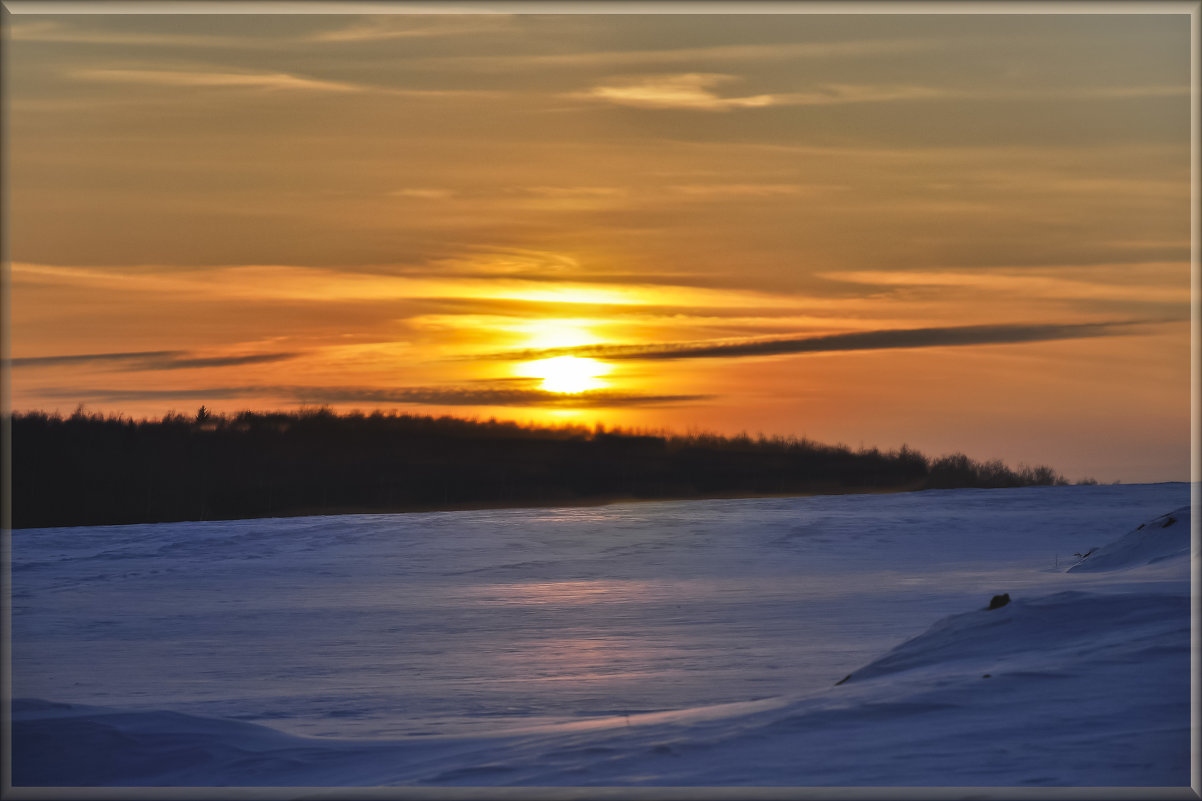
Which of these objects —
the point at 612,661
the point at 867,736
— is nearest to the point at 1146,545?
the point at 612,661

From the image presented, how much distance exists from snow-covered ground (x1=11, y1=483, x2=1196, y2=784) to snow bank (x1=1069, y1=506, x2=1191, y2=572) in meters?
0.06

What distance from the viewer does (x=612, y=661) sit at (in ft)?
33.3

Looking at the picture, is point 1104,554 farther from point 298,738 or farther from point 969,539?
point 298,738

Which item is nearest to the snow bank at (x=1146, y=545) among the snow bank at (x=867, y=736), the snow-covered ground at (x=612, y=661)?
the snow-covered ground at (x=612, y=661)

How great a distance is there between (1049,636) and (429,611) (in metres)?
8.43

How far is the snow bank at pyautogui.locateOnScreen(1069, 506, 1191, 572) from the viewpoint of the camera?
44.7ft

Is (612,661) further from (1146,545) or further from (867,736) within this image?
(1146,545)

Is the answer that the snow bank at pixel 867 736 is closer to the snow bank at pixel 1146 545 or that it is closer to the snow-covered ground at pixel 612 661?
the snow-covered ground at pixel 612 661

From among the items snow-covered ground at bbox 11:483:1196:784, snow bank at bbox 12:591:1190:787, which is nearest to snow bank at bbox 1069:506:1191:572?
snow-covered ground at bbox 11:483:1196:784

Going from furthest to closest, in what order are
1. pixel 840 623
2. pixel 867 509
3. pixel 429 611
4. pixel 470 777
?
pixel 867 509 → pixel 429 611 → pixel 840 623 → pixel 470 777

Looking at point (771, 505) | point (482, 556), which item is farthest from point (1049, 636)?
point (771, 505)

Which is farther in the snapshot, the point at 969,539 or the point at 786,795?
the point at 969,539

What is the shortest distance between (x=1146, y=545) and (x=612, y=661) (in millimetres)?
7671

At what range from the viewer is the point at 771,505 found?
29203mm
